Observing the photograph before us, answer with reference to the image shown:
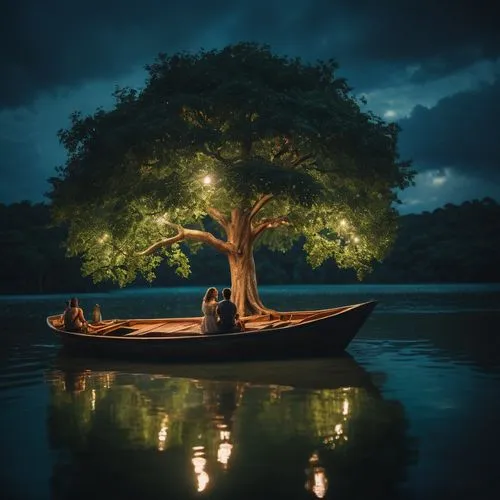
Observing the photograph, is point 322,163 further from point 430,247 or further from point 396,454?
point 430,247

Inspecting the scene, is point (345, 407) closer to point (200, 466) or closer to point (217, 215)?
point (200, 466)

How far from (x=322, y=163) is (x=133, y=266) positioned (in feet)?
32.0

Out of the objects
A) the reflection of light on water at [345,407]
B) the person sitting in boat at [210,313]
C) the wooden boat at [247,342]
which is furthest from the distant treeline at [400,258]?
the reflection of light on water at [345,407]

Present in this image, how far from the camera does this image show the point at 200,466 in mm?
9125

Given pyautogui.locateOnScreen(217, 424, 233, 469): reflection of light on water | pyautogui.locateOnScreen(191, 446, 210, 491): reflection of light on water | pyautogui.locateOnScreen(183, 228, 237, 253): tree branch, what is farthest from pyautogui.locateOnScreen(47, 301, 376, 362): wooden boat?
pyautogui.locateOnScreen(191, 446, 210, 491): reflection of light on water

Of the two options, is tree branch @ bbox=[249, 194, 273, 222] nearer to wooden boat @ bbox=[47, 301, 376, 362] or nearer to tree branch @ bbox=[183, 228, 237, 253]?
tree branch @ bbox=[183, 228, 237, 253]

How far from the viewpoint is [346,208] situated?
25.7m

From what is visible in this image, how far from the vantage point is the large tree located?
24.2 meters

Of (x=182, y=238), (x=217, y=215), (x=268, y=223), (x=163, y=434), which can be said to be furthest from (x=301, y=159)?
(x=163, y=434)

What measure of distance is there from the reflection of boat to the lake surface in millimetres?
64

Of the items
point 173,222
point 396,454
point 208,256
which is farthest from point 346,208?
point 208,256

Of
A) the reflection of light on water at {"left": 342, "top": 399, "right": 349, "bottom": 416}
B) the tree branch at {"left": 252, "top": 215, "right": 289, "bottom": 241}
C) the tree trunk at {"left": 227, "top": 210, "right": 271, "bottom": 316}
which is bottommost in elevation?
the reflection of light on water at {"left": 342, "top": 399, "right": 349, "bottom": 416}

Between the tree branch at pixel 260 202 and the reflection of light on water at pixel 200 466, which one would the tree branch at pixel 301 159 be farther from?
the reflection of light on water at pixel 200 466

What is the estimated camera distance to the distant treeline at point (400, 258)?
368 feet
